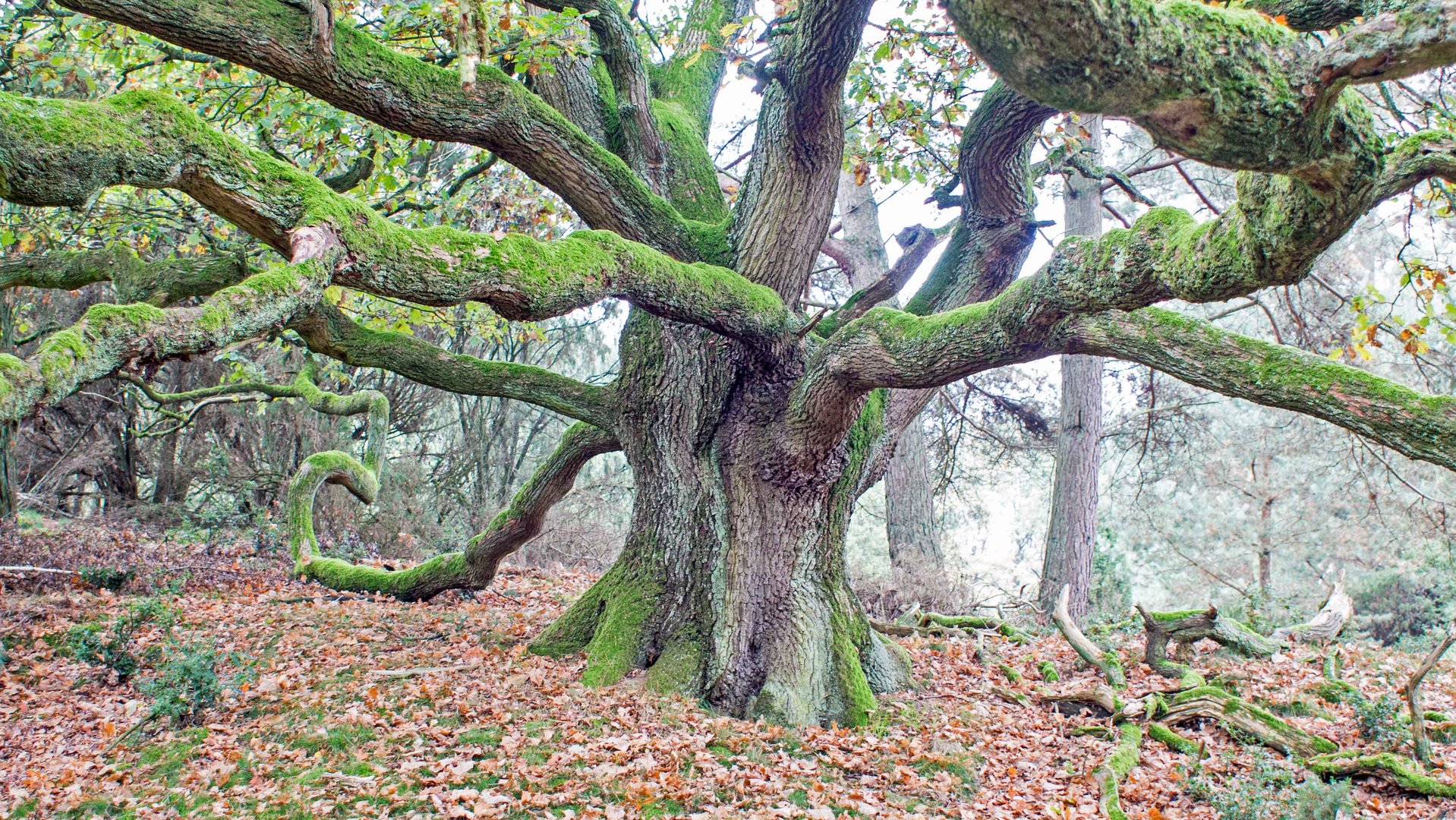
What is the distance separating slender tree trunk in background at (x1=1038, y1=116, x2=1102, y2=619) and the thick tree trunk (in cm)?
483

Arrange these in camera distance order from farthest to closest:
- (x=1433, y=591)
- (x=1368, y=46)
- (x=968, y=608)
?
(x=1433, y=591), (x=968, y=608), (x=1368, y=46)

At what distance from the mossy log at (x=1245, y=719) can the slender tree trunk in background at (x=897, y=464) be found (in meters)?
5.93

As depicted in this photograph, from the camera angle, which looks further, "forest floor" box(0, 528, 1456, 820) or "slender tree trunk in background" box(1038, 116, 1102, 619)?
"slender tree trunk in background" box(1038, 116, 1102, 619)

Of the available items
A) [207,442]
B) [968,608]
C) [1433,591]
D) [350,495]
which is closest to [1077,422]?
[968,608]

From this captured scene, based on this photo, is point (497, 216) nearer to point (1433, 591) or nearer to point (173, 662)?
point (173, 662)

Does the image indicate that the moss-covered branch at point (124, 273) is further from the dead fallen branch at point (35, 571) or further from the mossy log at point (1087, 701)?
the mossy log at point (1087, 701)

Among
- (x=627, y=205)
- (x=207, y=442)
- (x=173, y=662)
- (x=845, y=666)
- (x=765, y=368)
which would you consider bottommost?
(x=173, y=662)

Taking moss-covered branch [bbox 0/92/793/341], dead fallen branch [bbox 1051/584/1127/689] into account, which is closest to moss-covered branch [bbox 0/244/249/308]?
moss-covered branch [bbox 0/92/793/341]

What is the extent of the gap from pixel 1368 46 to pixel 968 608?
30.5 ft

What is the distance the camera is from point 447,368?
6.46m

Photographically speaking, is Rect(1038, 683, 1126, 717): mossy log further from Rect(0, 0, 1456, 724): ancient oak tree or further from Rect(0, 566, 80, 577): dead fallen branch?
Rect(0, 566, 80, 577): dead fallen branch

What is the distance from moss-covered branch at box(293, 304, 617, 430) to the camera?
20.2 feet

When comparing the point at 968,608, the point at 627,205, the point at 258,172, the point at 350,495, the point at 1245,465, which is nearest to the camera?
the point at 258,172

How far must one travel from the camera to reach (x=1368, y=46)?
2.26 m
